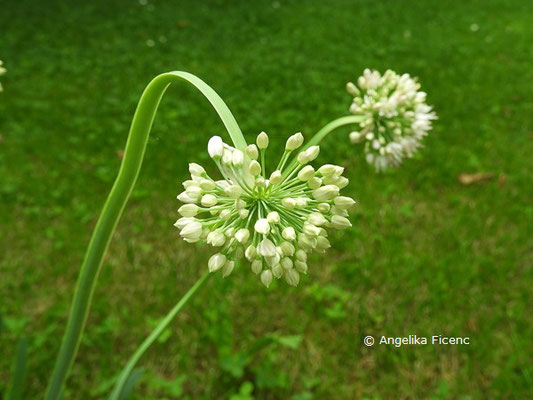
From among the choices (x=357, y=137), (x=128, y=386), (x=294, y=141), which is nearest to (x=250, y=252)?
(x=294, y=141)

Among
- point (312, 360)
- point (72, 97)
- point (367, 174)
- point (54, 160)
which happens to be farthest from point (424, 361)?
point (72, 97)

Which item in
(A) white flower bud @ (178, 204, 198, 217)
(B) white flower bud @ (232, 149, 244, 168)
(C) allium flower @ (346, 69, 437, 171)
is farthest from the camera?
(C) allium flower @ (346, 69, 437, 171)

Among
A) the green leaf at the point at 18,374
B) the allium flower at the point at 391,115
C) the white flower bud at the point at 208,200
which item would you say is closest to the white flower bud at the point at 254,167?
the white flower bud at the point at 208,200

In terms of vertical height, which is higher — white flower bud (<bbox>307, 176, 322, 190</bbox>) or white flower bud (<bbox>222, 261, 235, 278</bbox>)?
white flower bud (<bbox>307, 176, 322, 190</bbox>)

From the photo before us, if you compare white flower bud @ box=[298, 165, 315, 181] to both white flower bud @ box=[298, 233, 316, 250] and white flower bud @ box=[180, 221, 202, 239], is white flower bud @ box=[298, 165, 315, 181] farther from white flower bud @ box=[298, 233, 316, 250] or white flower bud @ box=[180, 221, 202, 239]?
white flower bud @ box=[180, 221, 202, 239]

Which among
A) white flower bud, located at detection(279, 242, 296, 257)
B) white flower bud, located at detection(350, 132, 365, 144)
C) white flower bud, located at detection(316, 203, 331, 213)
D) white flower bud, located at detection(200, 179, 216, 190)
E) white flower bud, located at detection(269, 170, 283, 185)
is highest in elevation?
white flower bud, located at detection(350, 132, 365, 144)

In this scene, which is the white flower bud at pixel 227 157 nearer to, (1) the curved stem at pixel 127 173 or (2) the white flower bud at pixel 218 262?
(1) the curved stem at pixel 127 173

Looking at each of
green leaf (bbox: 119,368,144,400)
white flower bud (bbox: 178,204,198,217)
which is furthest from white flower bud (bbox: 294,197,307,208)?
green leaf (bbox: 119,368,144,400)

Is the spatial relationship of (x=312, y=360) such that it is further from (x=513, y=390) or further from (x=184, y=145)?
(x=184, y=145)
